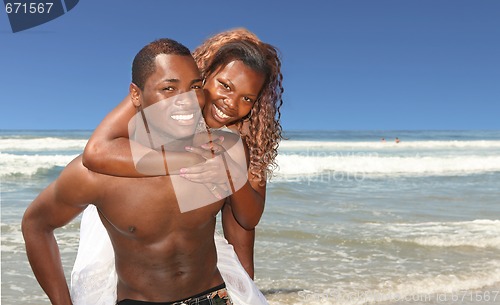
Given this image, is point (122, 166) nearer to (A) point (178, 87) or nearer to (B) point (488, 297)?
(A) point (178, 87)

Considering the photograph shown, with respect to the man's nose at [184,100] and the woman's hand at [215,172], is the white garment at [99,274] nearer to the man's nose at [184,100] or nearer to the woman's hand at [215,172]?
the woman's hand at [215,172]

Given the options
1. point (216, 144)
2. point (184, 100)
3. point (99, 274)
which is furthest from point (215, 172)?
point (99, 274)

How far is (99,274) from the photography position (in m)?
2.35

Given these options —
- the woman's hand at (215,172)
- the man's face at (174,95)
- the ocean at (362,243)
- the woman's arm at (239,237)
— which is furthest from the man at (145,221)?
the ocean at (362,243)

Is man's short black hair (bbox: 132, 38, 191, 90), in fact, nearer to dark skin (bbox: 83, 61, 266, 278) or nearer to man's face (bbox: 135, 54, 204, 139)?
man's face (bbox: 135, 54, 204, 139)

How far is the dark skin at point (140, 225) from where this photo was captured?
2059 mm

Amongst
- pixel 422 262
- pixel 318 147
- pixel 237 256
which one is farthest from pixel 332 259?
pixel 318 147

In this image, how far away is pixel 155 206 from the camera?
2127mm

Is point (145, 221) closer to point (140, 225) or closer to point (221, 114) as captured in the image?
point (140, 225)

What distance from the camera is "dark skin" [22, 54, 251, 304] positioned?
6.75ft

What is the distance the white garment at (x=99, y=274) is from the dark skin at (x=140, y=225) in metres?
0.07

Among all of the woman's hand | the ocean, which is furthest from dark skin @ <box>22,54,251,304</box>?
the ocean

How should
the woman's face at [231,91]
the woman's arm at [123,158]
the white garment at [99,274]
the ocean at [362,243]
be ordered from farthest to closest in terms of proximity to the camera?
the ocean at [362,243] < the woman's face at [231,91] < the white garment at [99,274] < the woman's arm at [123,158]

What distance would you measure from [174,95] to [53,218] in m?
0.64
